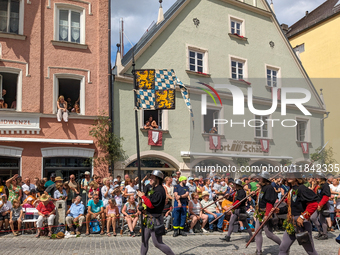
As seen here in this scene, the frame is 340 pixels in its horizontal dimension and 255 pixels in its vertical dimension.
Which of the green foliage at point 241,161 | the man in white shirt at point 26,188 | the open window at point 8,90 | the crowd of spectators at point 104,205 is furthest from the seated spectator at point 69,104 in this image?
the green foliage at point 241,161

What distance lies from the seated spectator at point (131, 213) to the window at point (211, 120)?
351 centimetres

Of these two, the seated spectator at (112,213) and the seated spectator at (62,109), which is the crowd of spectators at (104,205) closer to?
the seated spectator at (112,213)

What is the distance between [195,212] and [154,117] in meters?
7.00

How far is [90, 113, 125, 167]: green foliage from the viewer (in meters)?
16.6

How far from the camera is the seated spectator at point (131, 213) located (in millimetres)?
11778

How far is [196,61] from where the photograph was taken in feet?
66.9

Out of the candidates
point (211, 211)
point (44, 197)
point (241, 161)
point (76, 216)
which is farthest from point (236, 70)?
point (44, 197)

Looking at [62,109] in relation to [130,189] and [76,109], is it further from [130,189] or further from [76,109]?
[130,189]

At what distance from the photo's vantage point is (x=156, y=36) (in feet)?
62.8

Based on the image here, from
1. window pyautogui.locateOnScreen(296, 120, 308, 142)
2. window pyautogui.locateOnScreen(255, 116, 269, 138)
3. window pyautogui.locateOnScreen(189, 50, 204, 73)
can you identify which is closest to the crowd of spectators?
window pyautogui.locateOnScreen(296, 120, 308, 142)

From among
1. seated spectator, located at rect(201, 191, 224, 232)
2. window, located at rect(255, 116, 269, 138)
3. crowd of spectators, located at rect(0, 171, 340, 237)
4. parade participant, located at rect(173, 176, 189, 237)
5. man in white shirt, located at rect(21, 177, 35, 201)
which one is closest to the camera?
window, located at rect(255, 116, 269, 138)

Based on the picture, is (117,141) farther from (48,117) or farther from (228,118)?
(228,118)

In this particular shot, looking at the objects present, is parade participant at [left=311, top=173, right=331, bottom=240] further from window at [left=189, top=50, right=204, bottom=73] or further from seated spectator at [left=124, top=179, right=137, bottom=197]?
window at [left=189, top=50, right=204, bottom=73]

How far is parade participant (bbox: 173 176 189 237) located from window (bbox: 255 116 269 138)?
9.94ft
